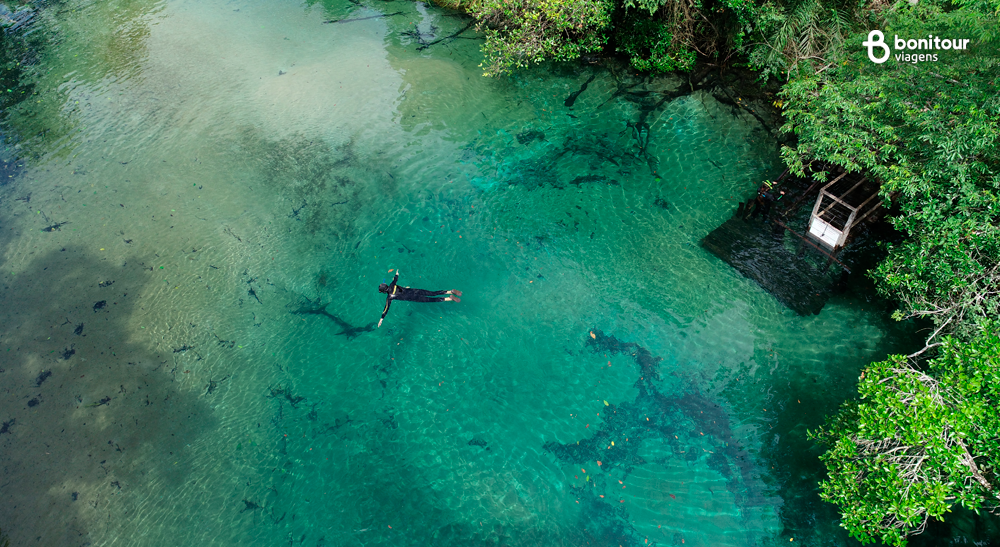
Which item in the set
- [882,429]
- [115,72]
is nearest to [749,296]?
[882,429]

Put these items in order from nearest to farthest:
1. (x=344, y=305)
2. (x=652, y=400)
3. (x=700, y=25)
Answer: (x=652, y=400) → (x=344, y=305) → (x=700, y=25)

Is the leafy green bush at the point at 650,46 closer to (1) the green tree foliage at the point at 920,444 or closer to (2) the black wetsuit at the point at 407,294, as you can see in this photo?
(2) the black wetsuit at the point at 407,294

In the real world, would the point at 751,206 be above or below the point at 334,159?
above

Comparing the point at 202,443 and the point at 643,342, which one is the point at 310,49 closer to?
the point at 202,443

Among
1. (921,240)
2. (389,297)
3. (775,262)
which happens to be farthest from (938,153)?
(389,297)

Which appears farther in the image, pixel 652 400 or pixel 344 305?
pixel 344 305
